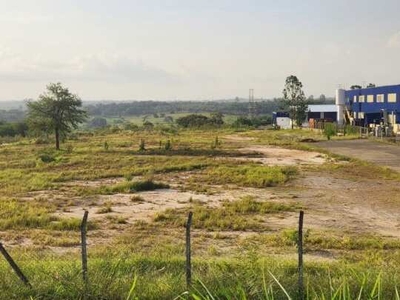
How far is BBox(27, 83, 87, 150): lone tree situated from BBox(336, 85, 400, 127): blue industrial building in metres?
34.5

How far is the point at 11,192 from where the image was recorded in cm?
2473

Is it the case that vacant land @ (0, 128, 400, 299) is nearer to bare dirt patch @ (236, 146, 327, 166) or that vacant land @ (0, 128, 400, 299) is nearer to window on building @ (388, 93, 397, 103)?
bare dirt patch @ (236, 146, 327, 166)

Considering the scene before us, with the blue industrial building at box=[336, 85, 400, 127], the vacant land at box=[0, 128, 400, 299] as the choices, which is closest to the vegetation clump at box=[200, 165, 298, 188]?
the vacant land at box=[0, 128, 400, 299]

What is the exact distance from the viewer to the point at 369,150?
42625 mm

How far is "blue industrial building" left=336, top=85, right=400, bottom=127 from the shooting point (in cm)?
6006

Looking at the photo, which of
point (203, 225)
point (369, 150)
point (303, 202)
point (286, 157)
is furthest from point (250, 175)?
point (369, 150)

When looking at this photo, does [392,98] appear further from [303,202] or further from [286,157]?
[303,202]

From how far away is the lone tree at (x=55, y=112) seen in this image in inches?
1930

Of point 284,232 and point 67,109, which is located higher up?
point 67,109

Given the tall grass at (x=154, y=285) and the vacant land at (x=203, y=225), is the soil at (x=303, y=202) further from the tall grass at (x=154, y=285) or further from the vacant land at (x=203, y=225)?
the tall grass at (x=154, y=285)

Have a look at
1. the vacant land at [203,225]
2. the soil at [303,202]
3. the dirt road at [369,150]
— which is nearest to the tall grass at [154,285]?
the vacant land at [203,225]

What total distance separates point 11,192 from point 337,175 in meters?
17.6

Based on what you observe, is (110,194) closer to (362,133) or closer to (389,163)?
(389,163)

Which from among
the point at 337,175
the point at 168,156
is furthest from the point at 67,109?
the point at 337,175
